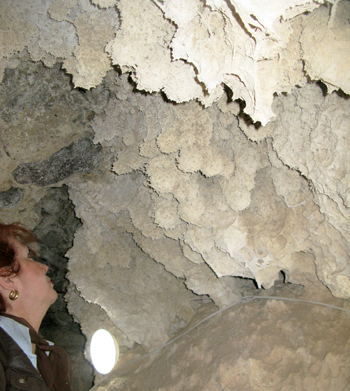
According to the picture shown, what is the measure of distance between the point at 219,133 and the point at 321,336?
60.6 inches

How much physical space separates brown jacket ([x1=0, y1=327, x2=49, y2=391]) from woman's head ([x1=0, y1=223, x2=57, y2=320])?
0.65 ft

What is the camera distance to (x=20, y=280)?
60.1 inches

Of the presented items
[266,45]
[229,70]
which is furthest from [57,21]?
[266,45]

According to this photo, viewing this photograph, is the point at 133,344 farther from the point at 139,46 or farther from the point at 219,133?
the point at 139,46

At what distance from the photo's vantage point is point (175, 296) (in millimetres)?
3111

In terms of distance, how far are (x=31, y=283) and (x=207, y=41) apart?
57.5 inches

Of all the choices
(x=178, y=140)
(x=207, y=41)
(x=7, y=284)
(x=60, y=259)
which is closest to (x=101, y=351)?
(x=7, y=284)

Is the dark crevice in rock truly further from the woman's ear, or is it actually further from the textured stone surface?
the woman's ear

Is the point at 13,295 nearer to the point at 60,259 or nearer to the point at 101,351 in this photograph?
the point at 101,351

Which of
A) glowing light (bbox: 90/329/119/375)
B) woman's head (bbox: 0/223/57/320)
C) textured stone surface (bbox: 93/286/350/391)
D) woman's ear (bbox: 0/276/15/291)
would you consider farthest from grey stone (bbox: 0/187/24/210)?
textured stone surface (bbox: 93/286/350/391)

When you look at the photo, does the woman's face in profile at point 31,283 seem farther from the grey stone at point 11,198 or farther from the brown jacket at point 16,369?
the grey stone at point 11,198

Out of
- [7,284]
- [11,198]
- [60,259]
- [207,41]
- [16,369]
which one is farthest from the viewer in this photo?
[60,259]

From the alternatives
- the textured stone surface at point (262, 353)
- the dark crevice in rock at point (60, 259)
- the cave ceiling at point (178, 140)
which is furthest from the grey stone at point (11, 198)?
the textured stone surface at point (262, 353)

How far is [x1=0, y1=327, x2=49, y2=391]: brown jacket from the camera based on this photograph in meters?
1.23
